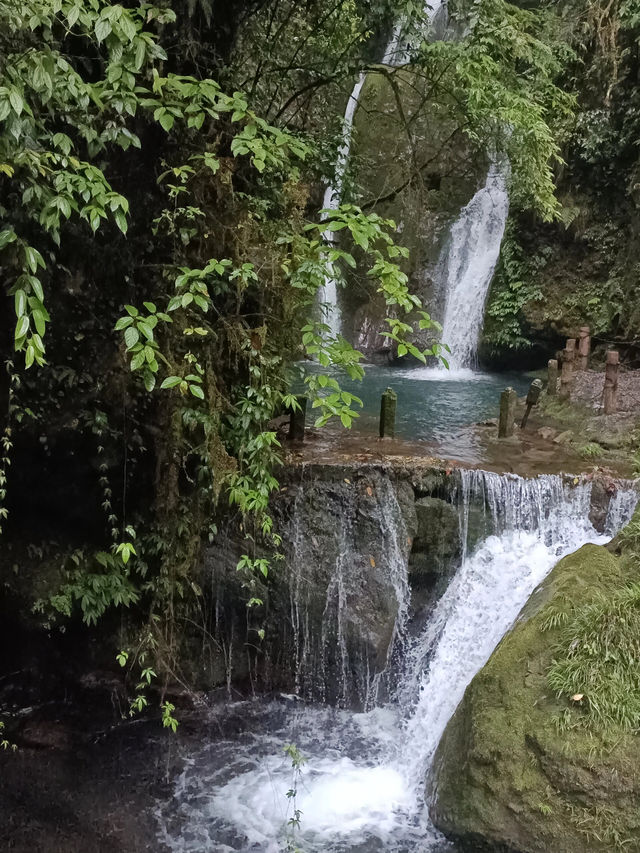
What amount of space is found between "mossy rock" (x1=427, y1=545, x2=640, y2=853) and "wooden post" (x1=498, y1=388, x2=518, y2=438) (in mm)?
3776

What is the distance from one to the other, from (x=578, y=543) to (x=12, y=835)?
5.75 m

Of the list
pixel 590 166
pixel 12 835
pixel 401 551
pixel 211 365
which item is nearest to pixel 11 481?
pixel 211 365

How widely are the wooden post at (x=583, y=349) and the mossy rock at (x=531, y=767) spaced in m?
7.78

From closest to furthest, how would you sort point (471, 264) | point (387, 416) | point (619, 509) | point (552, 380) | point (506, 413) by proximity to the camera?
1. point (619, 509)
2. point (387, 416)
3. point (506, 413)
4. point (552, 380)
5. point (471, 264)

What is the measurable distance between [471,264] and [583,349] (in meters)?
4.66

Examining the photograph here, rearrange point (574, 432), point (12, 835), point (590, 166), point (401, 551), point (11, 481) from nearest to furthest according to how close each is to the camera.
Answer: point (12, 835), point (11, 481), point (401, 551), point (574, 432), point (590, 166)

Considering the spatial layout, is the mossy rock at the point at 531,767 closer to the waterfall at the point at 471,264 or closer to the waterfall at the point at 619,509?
the waterfall at the point at 619,509

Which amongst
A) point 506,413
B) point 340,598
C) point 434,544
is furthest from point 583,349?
point 340,598

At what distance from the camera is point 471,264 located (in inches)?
622

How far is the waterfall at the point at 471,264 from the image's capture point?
50.2 feet

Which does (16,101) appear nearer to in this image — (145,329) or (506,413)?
(145,329)

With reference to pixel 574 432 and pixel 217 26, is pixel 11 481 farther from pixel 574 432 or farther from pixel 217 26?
pixel 574 432

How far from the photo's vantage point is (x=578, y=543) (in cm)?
689

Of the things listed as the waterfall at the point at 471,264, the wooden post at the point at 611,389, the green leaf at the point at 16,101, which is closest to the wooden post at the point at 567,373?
the wooden post at the point at 611,389
